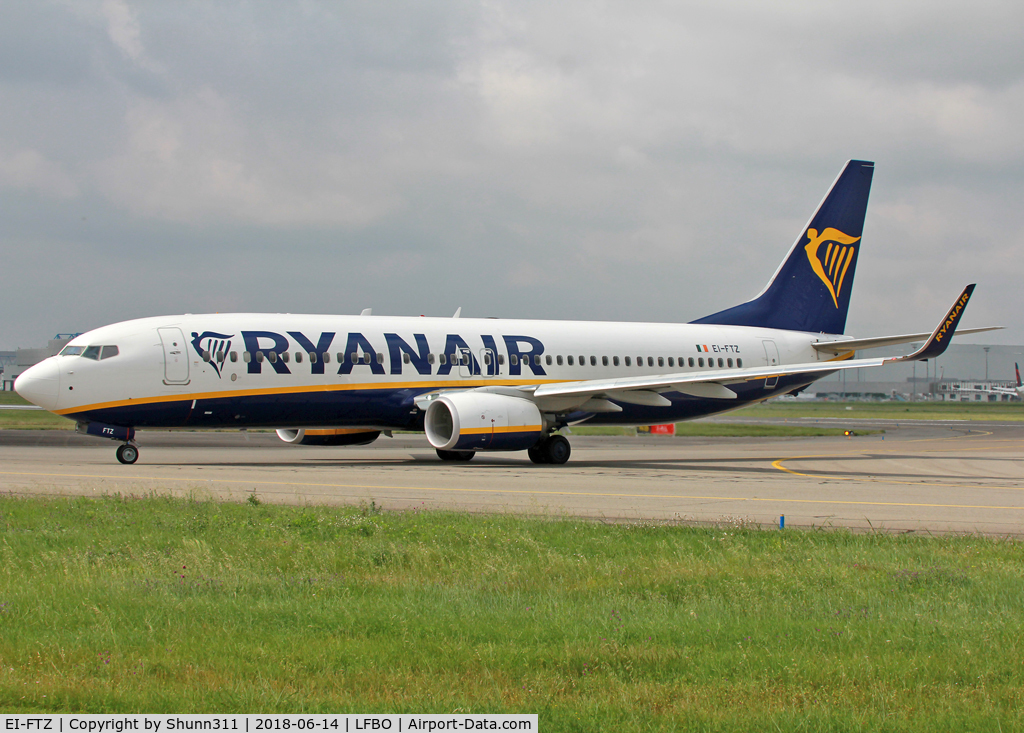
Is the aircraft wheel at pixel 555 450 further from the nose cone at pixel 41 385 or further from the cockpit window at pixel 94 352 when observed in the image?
the nose cone at pixel 41 385

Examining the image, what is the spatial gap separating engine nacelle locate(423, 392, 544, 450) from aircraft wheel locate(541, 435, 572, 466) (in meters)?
1.04

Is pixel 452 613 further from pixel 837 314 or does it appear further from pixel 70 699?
pixel 837 314

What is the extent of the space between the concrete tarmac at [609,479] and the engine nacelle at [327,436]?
566 millimetres

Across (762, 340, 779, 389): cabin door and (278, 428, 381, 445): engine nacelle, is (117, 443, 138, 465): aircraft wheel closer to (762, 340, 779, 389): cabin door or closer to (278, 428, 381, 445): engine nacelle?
(278, 428, 381, 445): engine nacelle

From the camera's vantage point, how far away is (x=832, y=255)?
124ft

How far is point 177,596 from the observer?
862 centimetres


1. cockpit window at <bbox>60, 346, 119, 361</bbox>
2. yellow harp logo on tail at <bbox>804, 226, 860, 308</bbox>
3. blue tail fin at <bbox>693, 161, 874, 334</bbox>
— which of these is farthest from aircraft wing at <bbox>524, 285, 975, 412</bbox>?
cockpit window at <bbox>60, 346, 119, 361</bbox>

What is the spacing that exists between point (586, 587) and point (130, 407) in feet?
60.1

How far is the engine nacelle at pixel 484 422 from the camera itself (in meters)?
26.3

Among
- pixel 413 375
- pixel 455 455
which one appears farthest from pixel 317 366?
pixel 455 455

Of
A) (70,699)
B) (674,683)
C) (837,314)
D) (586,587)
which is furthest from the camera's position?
(837,314)

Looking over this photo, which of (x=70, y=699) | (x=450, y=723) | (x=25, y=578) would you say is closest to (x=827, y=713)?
(x=450, y=723)

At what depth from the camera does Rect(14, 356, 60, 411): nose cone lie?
78.7 feet

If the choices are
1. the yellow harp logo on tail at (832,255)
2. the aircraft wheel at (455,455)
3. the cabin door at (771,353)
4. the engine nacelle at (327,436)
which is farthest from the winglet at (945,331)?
the engine nacelle at (327,436)
